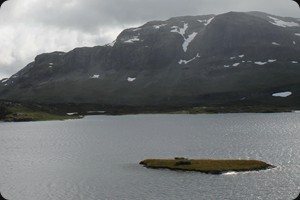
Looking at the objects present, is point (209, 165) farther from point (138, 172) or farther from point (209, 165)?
point (138, 172)

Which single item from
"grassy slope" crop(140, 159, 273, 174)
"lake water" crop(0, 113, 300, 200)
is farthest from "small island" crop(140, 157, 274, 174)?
"lake water" crop(0, 113, 300, 200)

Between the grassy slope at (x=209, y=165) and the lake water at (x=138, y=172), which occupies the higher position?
the grassy slope at (x=209, y=165)

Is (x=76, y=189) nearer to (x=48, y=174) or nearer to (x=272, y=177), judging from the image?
(x=48, y=174)

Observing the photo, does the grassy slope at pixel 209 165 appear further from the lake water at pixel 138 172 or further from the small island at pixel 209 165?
the lake water at pixel 138 172

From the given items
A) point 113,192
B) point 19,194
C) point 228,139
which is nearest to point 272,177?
point 113,192

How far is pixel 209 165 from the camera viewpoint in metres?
75.5

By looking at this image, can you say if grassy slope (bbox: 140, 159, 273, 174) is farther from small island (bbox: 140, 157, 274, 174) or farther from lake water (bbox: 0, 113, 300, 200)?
lake water (bbox: 0, 113, 300, 200)

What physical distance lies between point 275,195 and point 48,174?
41.4 metres

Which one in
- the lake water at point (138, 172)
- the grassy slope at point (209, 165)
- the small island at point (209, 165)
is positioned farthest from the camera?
the grassy slope at point (209, 165)

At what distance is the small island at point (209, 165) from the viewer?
237 feet

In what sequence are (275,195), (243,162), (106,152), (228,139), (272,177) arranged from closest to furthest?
(275,195), (272,177), (243,162), (106,152), (228,139)

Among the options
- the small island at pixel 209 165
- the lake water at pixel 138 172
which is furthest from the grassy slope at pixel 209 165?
the lake water at pixel 138 172

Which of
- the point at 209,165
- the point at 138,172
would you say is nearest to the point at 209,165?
the point at 209,165

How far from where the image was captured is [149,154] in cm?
9881
